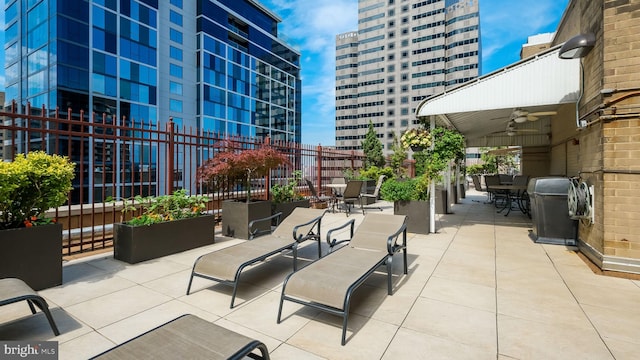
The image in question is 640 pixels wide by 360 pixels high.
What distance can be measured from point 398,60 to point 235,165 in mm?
73821

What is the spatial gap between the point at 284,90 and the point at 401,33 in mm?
36766

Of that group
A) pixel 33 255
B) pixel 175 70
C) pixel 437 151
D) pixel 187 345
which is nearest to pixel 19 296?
pixel 33 255

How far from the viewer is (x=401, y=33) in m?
71.1

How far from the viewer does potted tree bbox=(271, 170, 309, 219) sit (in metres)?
7.26

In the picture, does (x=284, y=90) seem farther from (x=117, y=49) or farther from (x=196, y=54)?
(x=117, y=49)

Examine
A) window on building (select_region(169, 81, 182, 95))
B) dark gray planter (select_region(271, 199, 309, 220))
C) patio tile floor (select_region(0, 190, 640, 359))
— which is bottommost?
patio tile floor (select_region(0, 190, 640, 359))

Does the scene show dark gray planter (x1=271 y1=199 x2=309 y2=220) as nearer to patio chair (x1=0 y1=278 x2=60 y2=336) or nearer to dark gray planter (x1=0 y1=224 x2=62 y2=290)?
dark gray planter (x1=0 y1=224 x2=62 y2=290)

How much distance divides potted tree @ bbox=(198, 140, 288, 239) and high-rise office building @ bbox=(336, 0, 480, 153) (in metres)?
57.0

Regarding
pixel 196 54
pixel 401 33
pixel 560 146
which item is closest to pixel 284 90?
pixel 196 54

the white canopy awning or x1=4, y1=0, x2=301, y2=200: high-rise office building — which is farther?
x1=4, y1=0, x2=301, y2=200: high-rise office building

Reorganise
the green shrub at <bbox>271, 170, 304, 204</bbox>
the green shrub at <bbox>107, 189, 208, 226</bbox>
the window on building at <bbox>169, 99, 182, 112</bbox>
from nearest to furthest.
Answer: the green shrub at <bbox>107, 189, 208, 226</bbox> → the green shrub at <bbox>271, 170, 304, 204</bbox> → the window on building at <bbox>169, 99, 182, 112</bbox>

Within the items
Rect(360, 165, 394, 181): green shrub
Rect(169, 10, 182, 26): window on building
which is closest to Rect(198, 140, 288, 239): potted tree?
Rect(360, 165, 394, 181): green shrub

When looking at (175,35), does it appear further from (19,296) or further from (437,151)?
(19,296)

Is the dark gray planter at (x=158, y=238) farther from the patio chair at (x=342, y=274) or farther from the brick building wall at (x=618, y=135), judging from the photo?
the brick building wall at (x=618, y=135)
